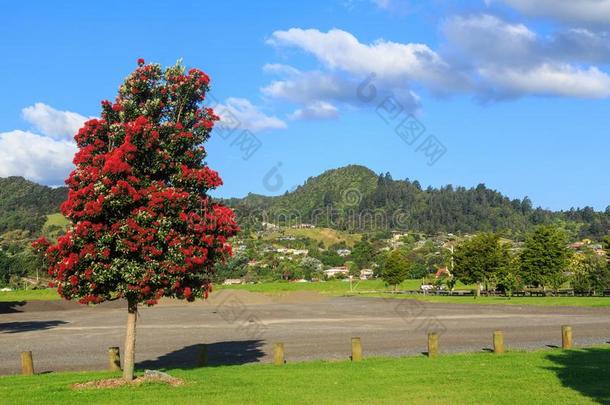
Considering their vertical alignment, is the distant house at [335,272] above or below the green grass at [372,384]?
above

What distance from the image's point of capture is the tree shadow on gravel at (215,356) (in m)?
19.9

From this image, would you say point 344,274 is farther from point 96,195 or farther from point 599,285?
point 96,195

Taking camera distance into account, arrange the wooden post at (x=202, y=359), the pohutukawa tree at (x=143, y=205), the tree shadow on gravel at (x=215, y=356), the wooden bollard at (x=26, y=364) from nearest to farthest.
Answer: the pohutukawa tree at (x=143, y=205)
the wooden bollard at (x=26, y=364)
the wooden post at (x=202, y=359)
the tree shadow on gravel at (x=215, y=356)

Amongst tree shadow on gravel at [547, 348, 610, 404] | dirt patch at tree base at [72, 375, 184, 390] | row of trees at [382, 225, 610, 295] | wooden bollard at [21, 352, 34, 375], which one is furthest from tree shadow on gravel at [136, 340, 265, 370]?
row of trees at [382, 225, 610, 295]

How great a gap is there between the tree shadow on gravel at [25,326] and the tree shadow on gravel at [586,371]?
30.6 metres

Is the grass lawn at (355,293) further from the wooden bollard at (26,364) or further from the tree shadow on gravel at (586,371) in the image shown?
the wooden bollard at (26,364)

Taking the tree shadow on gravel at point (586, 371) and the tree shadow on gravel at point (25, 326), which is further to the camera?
the tree shadow on gravel at point (25, 326)

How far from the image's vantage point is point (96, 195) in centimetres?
1432

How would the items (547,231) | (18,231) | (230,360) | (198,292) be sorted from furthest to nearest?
(18,231)
(547,231)
(230,360)
(198,292)

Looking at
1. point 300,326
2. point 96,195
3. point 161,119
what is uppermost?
point 161,119

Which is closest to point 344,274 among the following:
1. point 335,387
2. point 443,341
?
point 443,341

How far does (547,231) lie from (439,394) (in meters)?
55.2

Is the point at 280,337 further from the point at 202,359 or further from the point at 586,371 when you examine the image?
the point at 586,371

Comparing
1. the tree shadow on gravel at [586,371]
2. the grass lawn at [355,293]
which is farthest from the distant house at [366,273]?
the tree shadow on gravel at [586,371]
